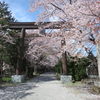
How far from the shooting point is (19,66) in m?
10.7

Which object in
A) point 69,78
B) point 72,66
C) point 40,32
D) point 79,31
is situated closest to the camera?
point 79,31

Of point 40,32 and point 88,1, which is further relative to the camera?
point 40,32

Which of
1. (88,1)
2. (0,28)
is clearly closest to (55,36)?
(0,28)

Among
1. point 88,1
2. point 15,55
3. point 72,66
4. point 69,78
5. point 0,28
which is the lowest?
point 69,78

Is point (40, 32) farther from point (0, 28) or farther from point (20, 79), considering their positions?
point (20, 79)

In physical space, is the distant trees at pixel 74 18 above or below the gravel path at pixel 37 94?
above

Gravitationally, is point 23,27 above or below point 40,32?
above

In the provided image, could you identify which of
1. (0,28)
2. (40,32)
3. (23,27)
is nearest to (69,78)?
(40,32)

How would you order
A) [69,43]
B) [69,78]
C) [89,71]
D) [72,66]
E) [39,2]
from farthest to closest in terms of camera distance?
[89,71], [72,66], [69,78], [39,2], [69,43]

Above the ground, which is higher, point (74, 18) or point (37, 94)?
point (74, 18)

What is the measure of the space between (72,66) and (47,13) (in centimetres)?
678

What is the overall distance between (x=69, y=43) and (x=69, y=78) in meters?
4.06

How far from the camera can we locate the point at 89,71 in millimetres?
14727

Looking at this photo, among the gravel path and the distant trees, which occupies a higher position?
the distant trees
